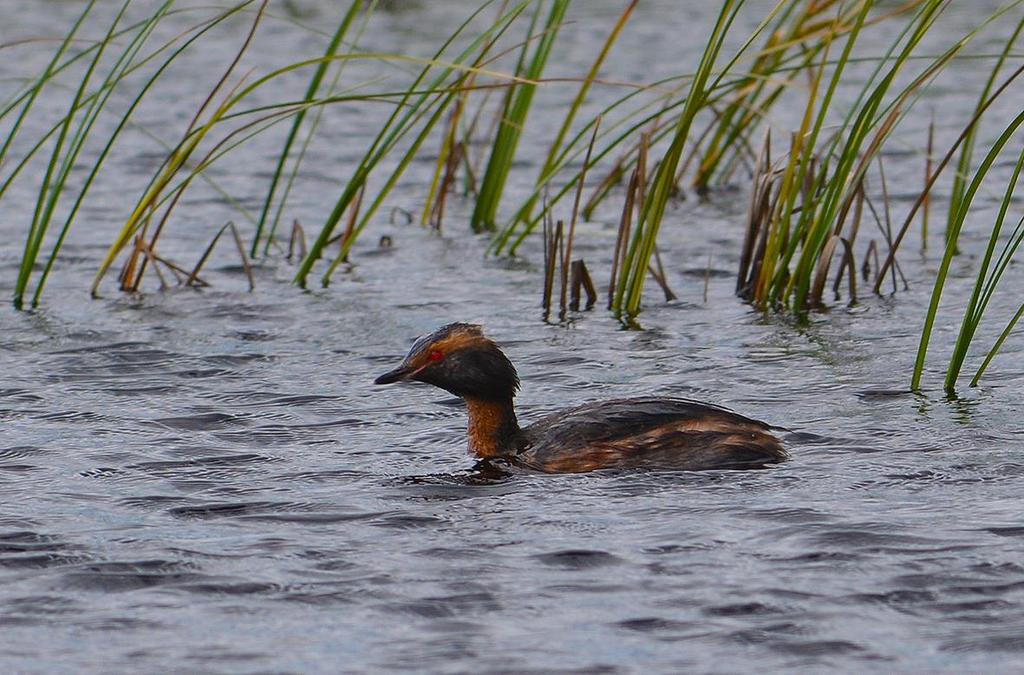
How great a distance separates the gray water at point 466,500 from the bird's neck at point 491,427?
0.18 metres

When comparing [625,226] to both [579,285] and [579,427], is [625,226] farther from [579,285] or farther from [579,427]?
[579,427]

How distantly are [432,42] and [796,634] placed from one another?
618 inches

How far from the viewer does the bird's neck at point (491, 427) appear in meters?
7.35

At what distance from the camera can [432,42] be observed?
20.1 meters

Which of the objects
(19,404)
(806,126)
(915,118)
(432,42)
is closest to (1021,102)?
(915,118)

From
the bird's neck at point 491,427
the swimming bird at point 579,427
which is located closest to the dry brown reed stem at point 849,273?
the swimming bird at point 579,427

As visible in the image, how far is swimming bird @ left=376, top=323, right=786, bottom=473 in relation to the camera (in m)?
6.94

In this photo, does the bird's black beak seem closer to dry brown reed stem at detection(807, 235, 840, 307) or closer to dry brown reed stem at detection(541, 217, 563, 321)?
dry brown reed stem at detection(541, 217, 563, 321)

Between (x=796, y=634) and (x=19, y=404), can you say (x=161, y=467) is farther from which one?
(x=796, y=634)

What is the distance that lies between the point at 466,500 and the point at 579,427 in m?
0.66

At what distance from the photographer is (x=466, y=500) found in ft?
21.9

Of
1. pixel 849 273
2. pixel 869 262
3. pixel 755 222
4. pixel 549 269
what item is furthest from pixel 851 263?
pixel 549 269

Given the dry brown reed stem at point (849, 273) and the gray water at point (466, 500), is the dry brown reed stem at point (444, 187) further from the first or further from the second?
the dry brown reed stem at point (849, 273)

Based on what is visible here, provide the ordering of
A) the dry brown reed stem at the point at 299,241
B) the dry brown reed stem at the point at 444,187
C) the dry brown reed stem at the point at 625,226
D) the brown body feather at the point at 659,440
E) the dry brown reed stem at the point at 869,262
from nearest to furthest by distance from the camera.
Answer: the brown body feather at the point at 659,440 → the dry brown reed stem at the point at 625,226 → the dry brown reed stem at the point at 869,262 → the dry brown reed stem at the point at 299,241 → the dry brown reed stem at the point at 444,187
